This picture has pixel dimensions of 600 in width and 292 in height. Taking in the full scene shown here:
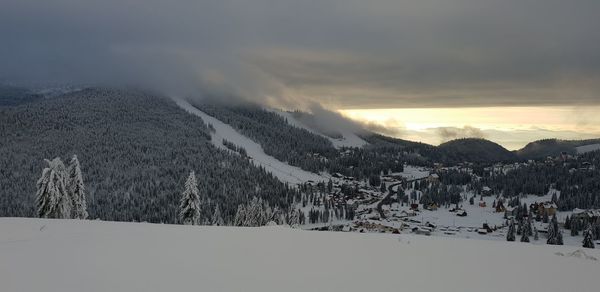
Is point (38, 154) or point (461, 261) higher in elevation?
point (38, 154)

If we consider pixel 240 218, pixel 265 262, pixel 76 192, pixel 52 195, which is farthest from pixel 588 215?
pixel 265 262

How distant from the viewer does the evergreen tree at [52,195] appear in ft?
113

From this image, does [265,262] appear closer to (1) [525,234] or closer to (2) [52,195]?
(2) [52,195]

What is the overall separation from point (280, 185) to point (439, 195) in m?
74.3

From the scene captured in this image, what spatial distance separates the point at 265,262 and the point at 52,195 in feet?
103

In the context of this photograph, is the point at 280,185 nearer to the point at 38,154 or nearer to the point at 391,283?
the point at 38,154

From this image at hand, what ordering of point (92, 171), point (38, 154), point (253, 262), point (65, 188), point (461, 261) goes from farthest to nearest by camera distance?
1. point (38, 154)
2. point (92, 171)
3. point (65, 188)
4. point (461, 261)
5. point (253, 262)

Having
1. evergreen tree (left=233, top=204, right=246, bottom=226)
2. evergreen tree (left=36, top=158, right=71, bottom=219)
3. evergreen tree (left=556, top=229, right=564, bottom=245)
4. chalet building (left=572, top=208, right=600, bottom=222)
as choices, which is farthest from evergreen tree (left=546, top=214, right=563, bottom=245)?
evergreen tree (left=36, top=158, right=71, bottom=219)

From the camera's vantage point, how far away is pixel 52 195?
34.4 metres

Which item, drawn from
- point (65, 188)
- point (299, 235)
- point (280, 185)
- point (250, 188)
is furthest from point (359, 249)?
point (280, 185)

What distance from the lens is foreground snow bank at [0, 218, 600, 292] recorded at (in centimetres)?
827

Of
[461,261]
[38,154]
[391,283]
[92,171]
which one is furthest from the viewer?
[38,154]

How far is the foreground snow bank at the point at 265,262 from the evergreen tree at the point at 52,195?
23663 mm

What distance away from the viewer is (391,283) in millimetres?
8664
